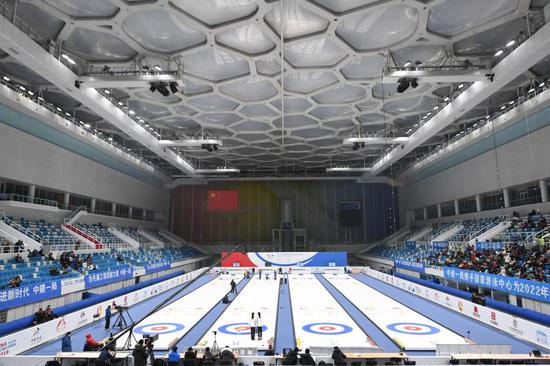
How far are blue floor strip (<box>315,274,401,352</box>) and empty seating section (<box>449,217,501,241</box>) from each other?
504 inches

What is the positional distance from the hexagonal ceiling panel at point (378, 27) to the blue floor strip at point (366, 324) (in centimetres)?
1264

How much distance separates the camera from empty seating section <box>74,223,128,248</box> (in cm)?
2913

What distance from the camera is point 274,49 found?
16.9 metres

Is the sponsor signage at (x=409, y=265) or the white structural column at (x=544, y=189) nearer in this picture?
the white structural column at (x=544, y=189)

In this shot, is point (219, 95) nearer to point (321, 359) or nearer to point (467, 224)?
point (321, 359)

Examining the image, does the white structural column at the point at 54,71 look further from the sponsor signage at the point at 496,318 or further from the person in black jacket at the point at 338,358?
the sponsor signage at the point at 496,318

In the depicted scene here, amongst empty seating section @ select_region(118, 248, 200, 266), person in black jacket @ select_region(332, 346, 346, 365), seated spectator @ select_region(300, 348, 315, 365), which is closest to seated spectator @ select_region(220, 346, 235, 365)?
seated spectator @ select_region(300, 348, 315, 365)

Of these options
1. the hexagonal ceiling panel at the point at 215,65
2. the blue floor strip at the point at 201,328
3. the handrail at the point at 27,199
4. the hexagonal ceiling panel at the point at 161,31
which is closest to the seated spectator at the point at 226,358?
the blue floor strip at the point at 201,328

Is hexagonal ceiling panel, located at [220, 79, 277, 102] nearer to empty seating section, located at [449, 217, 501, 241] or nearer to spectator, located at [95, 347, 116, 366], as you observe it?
spectator, located at [95, 347, 116, 366]

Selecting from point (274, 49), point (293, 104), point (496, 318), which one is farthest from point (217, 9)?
point (496, 318)

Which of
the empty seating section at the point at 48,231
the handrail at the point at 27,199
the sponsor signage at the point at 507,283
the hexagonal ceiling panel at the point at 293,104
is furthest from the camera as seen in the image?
the hexagonal ceiling panel at the point at 293,104

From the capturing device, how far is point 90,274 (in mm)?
20906

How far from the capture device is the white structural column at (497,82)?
1402cm

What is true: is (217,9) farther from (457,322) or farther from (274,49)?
(457,322)
